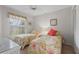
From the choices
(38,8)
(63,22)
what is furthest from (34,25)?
(63,22)

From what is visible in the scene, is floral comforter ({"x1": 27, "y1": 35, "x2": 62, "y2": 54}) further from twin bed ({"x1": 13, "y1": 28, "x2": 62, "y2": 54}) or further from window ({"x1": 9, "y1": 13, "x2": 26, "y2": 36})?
window ({"x1": 9, "y1": 13, "x2": 26, "y2": 36})

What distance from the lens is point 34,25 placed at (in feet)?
3.78

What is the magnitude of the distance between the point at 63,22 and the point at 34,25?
35 cm

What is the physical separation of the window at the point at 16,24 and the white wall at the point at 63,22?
0.50 ft

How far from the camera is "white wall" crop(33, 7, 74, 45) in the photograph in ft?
3.67

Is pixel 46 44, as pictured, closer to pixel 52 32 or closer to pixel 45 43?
pixel 45 43

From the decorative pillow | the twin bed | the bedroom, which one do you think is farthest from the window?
the decorative pillow

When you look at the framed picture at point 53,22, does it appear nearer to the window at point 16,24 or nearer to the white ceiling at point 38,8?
the white ceiling at point 38,8

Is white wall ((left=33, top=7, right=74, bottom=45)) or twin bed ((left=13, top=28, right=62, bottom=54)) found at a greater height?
white wall ((left=33, top=7, right=74, bottom=45))

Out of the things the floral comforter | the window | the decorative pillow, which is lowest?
the floral comforter

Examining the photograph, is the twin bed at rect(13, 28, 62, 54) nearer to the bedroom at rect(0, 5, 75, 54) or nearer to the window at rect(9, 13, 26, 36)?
the bedroom at rect(0, 5, 75, 54)

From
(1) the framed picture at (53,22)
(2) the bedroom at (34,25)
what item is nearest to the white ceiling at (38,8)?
(2) the bedroom at (34,25)
